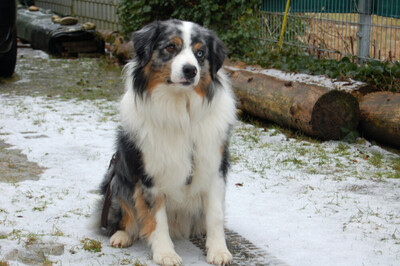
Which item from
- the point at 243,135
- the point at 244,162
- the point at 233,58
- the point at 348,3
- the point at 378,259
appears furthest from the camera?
the point at 233,58

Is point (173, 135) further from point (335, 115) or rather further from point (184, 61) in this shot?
point (335, 115)

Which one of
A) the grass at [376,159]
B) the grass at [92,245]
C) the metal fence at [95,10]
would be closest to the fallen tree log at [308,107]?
the grass at [376,159]

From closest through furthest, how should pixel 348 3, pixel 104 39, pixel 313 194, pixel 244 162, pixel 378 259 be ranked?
pixel 378 259 < pixel 313 194 < pixel 244 162 < pixel 348 3 < pixel 104 39

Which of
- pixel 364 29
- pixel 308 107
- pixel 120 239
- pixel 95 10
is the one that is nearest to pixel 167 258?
pixel 120 239

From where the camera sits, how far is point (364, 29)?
727 cm

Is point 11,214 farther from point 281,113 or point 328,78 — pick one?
point 328,78

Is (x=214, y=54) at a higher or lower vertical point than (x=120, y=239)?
higher

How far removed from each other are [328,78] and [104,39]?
23.1 ft

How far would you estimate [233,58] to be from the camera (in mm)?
8430

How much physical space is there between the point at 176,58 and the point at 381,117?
3.23 meters

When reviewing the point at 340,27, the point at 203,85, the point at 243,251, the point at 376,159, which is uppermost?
the point at 203,85

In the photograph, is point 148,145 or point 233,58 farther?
point 233,58

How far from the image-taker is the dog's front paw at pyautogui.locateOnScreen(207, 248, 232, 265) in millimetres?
3396

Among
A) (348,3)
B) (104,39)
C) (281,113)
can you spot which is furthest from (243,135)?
(104,39)
